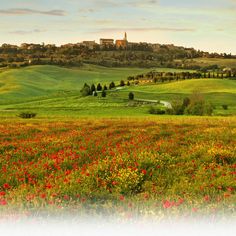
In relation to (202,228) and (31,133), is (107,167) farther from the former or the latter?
(31,133)

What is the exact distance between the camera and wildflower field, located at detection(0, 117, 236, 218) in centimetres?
854

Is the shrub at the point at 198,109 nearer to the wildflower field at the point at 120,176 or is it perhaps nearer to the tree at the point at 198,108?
the tree at the point at 198,108

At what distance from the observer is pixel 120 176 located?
11.4 m

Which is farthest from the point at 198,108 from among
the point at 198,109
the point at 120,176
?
the point at 120,176

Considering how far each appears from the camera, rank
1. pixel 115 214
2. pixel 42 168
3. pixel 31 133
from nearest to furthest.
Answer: pixel 115 214 → pixel 42 168 → pixel 31 133

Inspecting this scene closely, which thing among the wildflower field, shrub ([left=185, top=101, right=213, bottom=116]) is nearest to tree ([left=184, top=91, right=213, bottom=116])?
shrub ([left=185, top=101, right=213, bottom=116])

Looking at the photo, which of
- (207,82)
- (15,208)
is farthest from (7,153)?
(207,82)

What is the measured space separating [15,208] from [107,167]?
451 cm

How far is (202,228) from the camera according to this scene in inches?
290

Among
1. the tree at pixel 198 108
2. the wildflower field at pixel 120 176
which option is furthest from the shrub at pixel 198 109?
the wildflower field at pixel 120 176

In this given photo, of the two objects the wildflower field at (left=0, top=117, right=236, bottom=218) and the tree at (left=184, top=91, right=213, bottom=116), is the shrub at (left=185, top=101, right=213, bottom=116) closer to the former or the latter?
the tree at (left=184, top=91, right=213, bottom=116)

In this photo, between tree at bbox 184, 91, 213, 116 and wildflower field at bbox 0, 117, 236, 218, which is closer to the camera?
wildflower field at bbox 0, 117, 236, 218

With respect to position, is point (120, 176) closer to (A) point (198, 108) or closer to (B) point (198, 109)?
(B) point (198, 109)

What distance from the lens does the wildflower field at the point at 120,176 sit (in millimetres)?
8539
